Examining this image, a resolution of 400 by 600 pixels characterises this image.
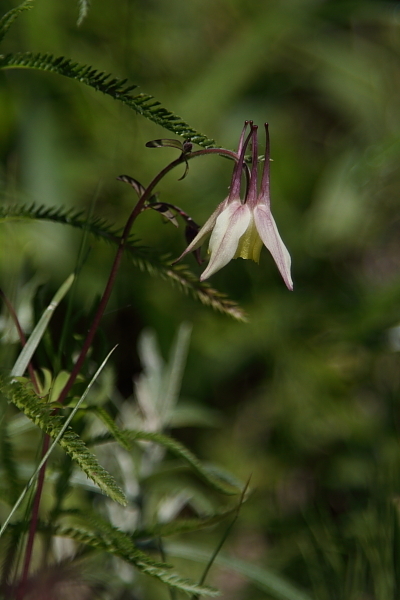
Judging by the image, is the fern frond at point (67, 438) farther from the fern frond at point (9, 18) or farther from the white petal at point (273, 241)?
the fern frond at point (9, 18)

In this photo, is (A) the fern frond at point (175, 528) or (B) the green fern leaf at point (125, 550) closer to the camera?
(B) the green fern leaf at point (125, 550)

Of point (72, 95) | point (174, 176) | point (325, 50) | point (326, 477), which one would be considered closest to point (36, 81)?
point (72, 95)

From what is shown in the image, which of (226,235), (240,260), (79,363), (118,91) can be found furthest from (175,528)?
(240,260)

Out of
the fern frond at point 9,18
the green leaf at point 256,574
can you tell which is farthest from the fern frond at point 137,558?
the fern frond at point 9,18

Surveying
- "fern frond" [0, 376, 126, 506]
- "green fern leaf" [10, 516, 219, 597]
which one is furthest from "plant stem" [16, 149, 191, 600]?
"fern frond" [0, 376, 126, 506]

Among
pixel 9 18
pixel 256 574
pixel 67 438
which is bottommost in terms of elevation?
pixel 256 574

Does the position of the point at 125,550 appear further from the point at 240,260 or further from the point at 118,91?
the point at 240,260

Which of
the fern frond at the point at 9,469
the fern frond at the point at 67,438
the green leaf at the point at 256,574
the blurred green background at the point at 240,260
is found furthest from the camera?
the blurred green background at the point at 240,260
